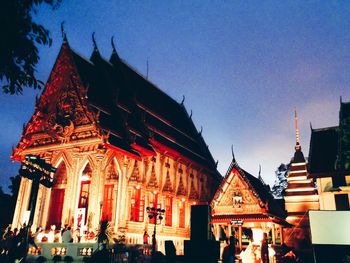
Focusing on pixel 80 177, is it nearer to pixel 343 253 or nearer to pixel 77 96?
pixel 77 96

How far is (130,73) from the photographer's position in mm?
27969

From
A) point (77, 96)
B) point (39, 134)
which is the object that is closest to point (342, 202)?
point (77, 96)

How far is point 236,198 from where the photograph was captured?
21.1 metres

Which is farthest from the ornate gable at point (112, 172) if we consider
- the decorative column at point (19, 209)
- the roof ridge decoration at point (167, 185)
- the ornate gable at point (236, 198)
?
the ornate gable at point (236, 198)

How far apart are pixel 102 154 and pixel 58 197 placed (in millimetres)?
4754

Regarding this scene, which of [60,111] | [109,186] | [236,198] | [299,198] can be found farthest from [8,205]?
[299,198]

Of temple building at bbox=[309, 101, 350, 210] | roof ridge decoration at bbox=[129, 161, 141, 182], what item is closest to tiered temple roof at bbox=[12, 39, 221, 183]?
roof ridge decoration at bbox=[129, 161, 141, 182]

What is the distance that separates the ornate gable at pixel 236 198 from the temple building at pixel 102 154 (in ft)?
0.85

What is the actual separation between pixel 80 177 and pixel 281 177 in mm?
40144

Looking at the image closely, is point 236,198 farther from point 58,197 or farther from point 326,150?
point 58,197

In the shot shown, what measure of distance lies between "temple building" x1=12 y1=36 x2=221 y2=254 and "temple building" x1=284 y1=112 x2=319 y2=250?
495 cm

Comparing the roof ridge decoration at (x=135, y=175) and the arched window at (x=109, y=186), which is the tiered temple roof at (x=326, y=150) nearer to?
the roof ridge decoration at (x=135, y=175)

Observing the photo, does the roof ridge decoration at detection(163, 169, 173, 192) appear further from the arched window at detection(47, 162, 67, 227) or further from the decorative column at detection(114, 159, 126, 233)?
the arched window at detection(47, 162, 67, 227)

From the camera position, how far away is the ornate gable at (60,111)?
20.6 meters
